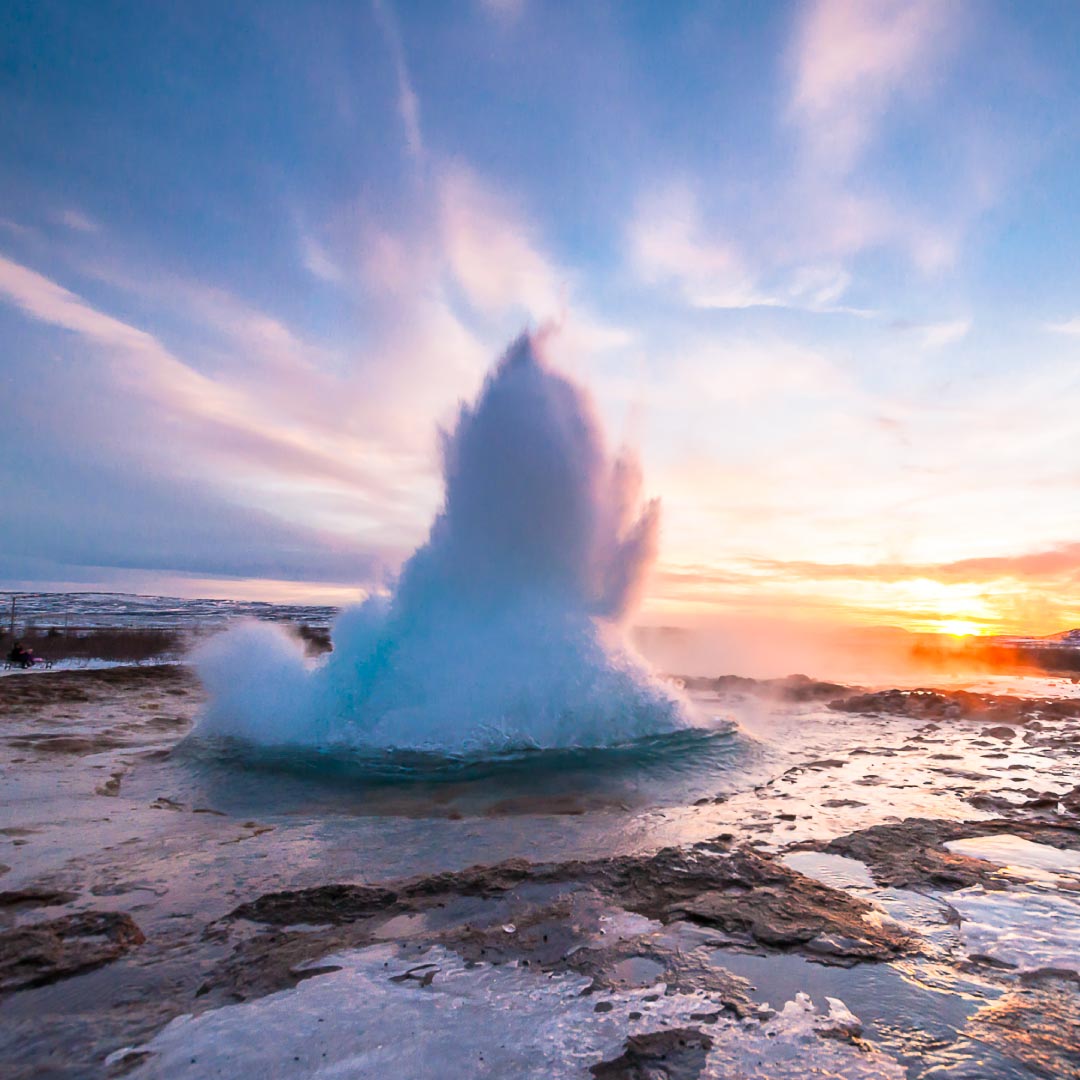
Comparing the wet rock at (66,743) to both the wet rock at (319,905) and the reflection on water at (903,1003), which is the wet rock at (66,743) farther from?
the reflection on water at (903,1003)

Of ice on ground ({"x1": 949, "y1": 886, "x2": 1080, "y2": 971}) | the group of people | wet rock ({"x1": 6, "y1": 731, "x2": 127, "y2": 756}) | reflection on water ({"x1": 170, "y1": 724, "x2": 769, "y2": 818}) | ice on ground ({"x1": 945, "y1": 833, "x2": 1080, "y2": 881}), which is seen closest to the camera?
ice on ground ({"x1": 949, "y1": 886, "x2": 1080, "y2": 971})

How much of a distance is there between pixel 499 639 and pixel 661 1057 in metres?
10.4

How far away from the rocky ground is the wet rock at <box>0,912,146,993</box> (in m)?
0.02

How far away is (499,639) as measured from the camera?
1332 centimetres

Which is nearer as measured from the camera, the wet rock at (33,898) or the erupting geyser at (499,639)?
the wet rock at (33,898)

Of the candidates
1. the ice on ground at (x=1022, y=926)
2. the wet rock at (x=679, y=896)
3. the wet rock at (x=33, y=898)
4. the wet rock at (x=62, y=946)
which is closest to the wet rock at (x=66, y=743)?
the wet rock at (x=33, y=898)

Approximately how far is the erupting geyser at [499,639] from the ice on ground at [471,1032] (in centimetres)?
780

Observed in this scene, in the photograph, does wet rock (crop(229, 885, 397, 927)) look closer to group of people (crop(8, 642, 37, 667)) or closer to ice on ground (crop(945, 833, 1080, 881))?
ice on ground (crop(945, 833, 1080, 881))

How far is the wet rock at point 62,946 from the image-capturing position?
382cm

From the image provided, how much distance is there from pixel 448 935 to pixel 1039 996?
366 centimetres

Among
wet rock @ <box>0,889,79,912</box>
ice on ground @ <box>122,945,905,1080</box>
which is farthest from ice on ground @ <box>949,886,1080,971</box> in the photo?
wet rock @ <box>0,889,79,912</box>

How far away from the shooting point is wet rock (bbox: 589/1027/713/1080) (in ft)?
9.52

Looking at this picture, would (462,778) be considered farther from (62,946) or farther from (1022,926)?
(1022,926)

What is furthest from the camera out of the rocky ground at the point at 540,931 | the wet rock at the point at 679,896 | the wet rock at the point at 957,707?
the wet rock at the point at 957,707
